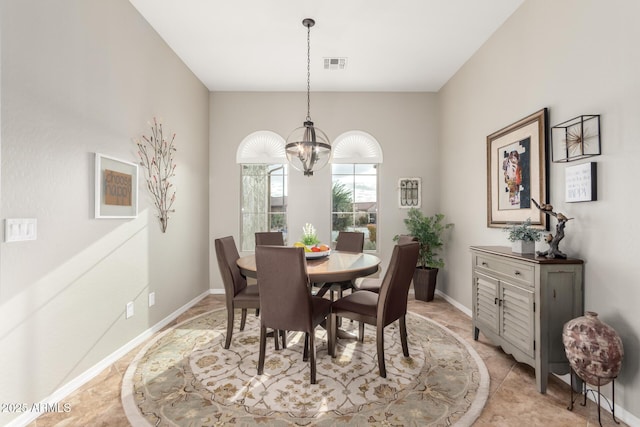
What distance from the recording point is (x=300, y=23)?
313 cm

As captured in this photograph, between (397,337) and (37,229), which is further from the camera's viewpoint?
(397,337)

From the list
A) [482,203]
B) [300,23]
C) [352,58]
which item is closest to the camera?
[300,23]

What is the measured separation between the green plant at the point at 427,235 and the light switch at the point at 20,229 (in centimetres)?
386

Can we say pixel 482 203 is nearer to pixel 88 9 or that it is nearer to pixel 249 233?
pixel 249 233

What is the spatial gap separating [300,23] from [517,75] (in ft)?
6.93

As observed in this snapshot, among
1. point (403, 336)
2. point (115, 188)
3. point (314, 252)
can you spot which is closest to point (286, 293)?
point (314, 252)

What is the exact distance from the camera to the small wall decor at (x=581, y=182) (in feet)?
6.82

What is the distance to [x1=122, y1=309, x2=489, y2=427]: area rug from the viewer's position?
6.23 ft

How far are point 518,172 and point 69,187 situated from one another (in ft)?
11.8

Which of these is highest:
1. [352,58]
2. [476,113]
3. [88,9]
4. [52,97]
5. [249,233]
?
[352,58]

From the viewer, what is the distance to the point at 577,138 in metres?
2.21

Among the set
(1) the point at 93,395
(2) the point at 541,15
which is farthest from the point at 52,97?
(2) the point at 541,15

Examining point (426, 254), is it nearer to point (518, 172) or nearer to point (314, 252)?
point (518, 172)

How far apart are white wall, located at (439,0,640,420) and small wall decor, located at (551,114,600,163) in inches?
1.9
